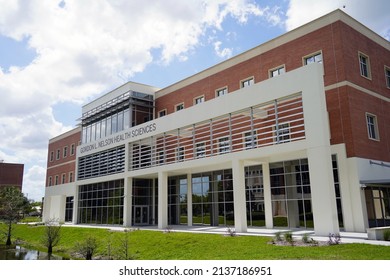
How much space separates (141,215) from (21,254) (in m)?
10.7

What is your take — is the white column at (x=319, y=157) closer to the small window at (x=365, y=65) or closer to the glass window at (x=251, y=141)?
the glass window at (x=251, y=141)

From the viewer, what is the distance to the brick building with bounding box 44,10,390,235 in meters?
17.7

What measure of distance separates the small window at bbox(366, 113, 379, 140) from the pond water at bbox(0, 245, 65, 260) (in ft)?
62.6

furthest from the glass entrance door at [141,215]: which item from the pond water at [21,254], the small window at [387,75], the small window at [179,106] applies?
the small window at [387,75]

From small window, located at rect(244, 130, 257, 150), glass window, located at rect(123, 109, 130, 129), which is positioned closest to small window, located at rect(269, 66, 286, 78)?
small window, located at rect(244, 130, 257, 150)

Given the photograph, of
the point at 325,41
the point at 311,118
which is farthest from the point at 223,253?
the point at 325,41

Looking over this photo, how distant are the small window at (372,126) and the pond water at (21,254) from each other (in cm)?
1907

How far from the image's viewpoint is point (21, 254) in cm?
2112

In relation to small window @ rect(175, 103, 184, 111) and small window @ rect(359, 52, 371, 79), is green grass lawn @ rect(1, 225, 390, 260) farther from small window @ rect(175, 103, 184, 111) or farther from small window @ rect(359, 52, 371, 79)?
small window @ rect(359, 52, 371, 79)

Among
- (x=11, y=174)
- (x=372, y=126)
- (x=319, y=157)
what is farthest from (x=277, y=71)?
(x=11, y=174)

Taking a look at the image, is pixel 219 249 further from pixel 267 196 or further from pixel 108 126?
pixel 108 126

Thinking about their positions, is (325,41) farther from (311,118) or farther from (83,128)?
(83,128)

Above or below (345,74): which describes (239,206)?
below

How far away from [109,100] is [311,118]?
23597mm
